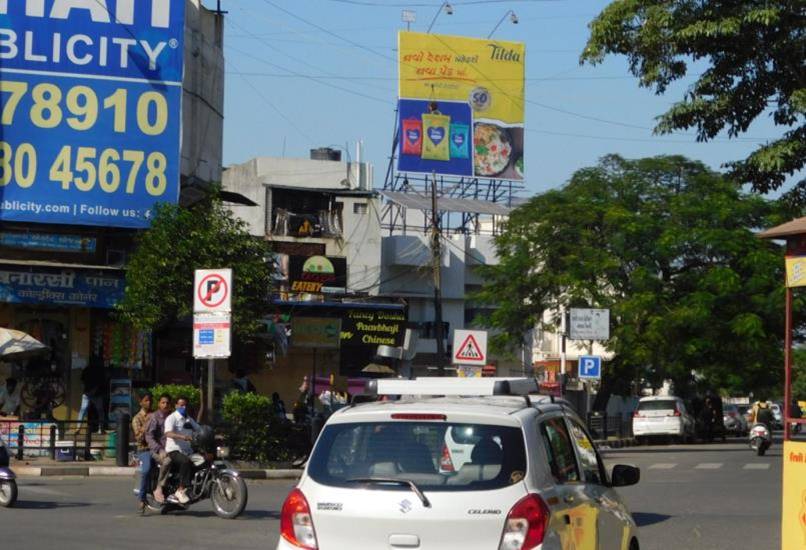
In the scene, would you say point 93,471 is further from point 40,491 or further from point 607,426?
point 607,426

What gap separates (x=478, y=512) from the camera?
23.8 feet

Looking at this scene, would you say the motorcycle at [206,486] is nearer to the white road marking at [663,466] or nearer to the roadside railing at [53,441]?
the roadside railing at [53,441]

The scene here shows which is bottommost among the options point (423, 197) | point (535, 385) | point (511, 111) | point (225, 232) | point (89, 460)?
point (89, 460)

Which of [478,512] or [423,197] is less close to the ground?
[423,197]

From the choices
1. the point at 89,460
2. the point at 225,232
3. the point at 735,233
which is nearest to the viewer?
the point at 89,460

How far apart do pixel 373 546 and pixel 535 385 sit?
242cm

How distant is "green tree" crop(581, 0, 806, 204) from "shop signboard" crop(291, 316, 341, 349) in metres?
36.1

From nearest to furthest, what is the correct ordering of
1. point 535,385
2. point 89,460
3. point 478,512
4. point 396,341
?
1. point 478,512
2. point 535,385
3. point 89,460
4. point 396,341

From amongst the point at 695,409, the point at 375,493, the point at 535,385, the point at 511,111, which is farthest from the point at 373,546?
the point at 511,111

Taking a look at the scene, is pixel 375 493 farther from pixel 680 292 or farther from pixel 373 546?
pixel 680 292

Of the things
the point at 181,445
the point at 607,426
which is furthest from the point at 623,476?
the point at 607,426

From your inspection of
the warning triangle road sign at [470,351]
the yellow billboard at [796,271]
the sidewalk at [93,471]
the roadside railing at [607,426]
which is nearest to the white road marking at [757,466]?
the warning triangle road sign at [470,351]

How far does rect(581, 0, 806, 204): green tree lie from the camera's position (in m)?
14.0

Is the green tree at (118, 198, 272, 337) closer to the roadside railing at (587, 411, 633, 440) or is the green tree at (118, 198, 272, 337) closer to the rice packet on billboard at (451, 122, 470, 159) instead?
the roadside railing at (587, 411, 633, 440)
